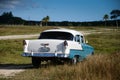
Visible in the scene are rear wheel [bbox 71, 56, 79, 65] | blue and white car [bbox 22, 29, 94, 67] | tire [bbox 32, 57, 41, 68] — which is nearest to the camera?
blue and white car [bbox 22, 29, 94, 67]

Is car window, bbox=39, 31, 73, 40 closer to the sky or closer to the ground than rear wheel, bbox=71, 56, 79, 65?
closer to the sky

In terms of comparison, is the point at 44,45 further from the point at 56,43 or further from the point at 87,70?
the point at 87,70

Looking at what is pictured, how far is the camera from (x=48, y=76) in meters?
12.7

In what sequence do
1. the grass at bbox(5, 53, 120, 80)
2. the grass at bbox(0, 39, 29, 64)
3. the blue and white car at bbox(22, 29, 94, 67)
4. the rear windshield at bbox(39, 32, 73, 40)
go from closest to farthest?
the grass at bbox(5, 53, 120, 80) → the blue and white car at bbox(22, 29, 94, 67) → the rear windshield at bbox(39, 32, 73, 40) → the grass at bbox(0, 39, 29, 64)

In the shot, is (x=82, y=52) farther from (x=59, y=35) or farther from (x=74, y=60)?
(x=59, y=35)

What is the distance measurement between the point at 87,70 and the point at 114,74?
1228 millimetres

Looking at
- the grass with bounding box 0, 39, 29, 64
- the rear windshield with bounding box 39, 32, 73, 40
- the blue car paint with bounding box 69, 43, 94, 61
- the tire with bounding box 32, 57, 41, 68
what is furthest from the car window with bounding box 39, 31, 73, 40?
the grass with bounding box 0, 39, 29, 64

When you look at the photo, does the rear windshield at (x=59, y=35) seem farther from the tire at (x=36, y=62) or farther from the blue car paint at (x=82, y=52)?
the tire at (x=36, y=62)

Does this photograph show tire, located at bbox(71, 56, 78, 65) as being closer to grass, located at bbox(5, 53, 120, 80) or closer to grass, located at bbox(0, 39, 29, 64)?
grass, located at bbox(5, 53, 120, 80)

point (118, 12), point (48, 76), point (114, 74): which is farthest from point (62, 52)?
point (118, 12)

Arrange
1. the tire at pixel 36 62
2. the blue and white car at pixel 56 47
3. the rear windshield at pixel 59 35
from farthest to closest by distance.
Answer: the tire at pixel 36 62, the rear windshield at pixel 59 35, the blue and white car at pixel 56 47

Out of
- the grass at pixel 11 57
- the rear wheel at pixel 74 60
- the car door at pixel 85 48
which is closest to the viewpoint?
the rear wheel at pixel 74 60

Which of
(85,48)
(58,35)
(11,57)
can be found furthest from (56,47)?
(11,57)

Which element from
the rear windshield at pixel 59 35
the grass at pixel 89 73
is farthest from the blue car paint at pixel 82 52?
the grass at pixel 89 73
